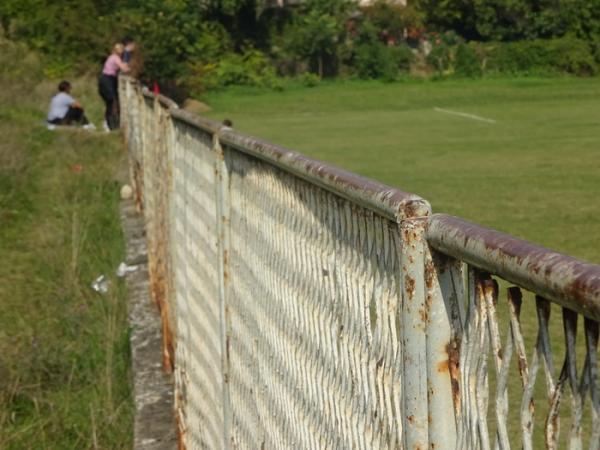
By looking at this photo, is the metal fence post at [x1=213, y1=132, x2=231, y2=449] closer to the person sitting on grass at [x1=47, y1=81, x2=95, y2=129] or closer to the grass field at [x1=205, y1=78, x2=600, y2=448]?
the grass field at [x1=205, y1=78, x2=600, y2=448]

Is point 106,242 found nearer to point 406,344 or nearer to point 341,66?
point 406,344

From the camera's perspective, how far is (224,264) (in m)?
4.29

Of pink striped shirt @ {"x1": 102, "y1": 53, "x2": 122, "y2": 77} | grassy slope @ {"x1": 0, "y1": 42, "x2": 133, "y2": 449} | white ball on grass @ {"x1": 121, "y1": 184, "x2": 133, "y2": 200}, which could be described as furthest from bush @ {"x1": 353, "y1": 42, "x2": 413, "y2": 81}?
white ball on grass @ {"x1": 121, "y1": 184, "x2": 133, "y2": 200}

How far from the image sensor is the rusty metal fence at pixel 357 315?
165 centimetres

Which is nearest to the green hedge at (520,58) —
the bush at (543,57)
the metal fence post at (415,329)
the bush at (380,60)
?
the bush at (543,57)

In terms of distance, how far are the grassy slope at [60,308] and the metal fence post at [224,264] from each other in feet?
6.69

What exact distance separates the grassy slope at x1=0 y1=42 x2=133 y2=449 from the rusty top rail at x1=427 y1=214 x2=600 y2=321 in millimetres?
4468

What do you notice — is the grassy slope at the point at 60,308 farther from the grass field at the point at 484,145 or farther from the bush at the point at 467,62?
the bush at the point at 467,62

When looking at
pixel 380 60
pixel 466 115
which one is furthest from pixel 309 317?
pixel 380 60

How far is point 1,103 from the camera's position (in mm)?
24266

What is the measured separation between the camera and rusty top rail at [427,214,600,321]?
4.86ft

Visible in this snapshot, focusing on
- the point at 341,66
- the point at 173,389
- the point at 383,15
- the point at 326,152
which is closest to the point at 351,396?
the point at 173,389

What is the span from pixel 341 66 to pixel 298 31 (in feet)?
7.39

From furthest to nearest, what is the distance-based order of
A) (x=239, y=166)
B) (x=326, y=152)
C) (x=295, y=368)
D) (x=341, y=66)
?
1. (x=341, y=66)
2. (x=326, y=152)
3. (x=239, y=166)
4. (x=295, y=368)
